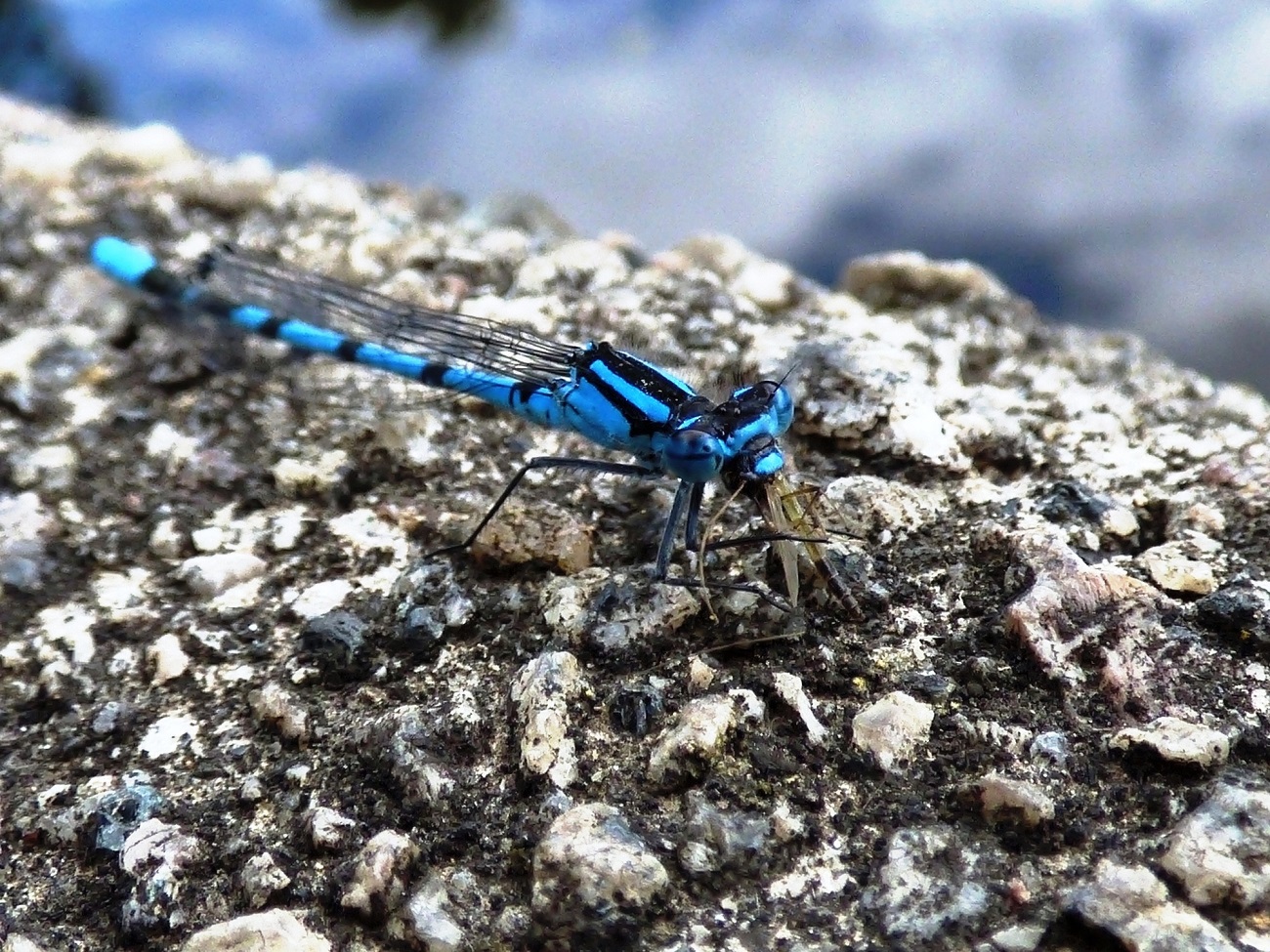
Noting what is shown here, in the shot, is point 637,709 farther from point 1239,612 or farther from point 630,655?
point 1239,612

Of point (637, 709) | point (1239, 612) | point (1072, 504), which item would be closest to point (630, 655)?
point (637, 709)

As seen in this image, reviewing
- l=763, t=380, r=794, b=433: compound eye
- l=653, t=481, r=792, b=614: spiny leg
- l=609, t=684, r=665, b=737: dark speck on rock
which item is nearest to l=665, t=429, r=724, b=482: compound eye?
l=653, t=481, r=792, b=614: spiny leg

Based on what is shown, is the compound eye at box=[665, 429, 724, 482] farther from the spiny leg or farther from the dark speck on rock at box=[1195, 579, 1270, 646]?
the dark speck on rock at box=[1195, 579, 1270, 646]

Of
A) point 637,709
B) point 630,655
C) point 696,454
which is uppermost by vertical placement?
point 696,454

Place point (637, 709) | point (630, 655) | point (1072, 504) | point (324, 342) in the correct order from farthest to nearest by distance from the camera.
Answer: point (324, 342) < point (1072, 504) < point (630, 655) < point (637, 709)

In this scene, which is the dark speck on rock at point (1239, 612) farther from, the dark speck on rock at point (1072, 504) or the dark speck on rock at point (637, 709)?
the dark speck on rock at point (637, 709)

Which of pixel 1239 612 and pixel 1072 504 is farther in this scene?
pixel 1072 504

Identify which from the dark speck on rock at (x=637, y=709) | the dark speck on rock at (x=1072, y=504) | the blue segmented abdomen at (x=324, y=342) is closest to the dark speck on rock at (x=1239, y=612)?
the dark speck on rock at (x=1072, y=504)
